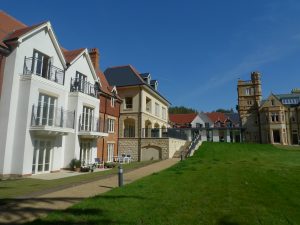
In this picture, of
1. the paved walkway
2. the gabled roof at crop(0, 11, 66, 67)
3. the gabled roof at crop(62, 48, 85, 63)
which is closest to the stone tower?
the gabled roof at crop(62, 48, 85, 63)

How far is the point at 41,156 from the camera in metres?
17.1

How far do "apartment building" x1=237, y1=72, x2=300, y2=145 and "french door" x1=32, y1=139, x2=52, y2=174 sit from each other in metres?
48.5

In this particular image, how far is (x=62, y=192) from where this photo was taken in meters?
10.0

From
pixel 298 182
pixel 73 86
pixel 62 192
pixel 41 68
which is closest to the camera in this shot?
pixel 62 192

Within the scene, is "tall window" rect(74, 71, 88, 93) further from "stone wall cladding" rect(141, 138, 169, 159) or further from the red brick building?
"stone wall cladding" rect(141, 138, 169, 159)

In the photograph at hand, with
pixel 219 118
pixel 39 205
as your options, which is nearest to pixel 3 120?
pixel 39 205

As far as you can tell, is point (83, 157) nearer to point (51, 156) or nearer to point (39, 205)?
point (51, 156)

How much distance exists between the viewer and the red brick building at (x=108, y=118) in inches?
1013

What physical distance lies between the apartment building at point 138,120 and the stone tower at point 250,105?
30.2 metres

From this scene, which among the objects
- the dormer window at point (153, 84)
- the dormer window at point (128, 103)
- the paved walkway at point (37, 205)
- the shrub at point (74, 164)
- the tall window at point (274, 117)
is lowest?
the paved walkway at point (37, 205)

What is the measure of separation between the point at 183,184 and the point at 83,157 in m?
12.8

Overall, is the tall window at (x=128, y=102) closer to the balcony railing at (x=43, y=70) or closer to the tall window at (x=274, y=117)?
the balcony railing at (x=43, y=70)

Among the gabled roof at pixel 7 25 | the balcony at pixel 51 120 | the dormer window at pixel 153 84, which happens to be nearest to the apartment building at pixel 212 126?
the dormer window at pixel 153 84

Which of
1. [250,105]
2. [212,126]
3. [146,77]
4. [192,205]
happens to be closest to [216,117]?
[212,126]
